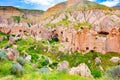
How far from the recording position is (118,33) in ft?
325

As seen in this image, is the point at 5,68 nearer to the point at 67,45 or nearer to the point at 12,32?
the point at 67,45

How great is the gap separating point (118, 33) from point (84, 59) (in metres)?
24.1

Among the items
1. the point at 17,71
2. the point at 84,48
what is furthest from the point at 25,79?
the point at 84,48

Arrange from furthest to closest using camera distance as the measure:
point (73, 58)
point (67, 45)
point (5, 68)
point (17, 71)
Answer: point (67, 45), point (73, 58), point (5, 68), point (17, 71)

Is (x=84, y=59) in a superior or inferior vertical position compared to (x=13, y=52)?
inferior

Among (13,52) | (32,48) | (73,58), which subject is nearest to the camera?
(13,52)

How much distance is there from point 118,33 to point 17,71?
8511 centimetres

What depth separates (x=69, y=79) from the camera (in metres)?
15.7

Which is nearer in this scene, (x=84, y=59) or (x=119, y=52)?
(x=84, y=59)

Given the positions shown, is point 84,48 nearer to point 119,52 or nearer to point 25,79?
point 119,52

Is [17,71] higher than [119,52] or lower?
higher

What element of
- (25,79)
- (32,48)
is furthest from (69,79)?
(32,48)

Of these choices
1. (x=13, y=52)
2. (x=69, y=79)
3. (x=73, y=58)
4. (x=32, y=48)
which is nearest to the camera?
(x=69, y=79)

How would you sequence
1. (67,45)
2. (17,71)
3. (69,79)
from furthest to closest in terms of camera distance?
(67,45), (17,71), (69,79)
